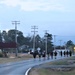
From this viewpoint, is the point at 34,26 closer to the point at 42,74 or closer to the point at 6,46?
the point at 6,46

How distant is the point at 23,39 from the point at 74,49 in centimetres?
4816

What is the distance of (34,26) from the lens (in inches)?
5369

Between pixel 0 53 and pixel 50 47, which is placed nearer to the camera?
pixel 0 53

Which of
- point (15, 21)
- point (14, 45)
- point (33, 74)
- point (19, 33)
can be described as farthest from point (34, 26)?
point (33, 74)

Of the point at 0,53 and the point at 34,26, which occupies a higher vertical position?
the point at 34,26

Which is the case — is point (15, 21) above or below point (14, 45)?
above

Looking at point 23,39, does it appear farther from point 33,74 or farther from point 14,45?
point 33,74

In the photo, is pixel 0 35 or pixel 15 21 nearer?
pixel 15 21

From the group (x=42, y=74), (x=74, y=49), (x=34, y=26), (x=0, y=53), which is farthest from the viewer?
(x=74, y=49)

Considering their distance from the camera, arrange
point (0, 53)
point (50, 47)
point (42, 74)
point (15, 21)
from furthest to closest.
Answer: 1. point (50, 47)
2. point (15, 21)
3. point (0, 53)
4. point (42, 74)

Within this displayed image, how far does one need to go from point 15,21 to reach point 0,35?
83548 millimetres

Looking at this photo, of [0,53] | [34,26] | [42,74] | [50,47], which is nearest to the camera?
[42,74]

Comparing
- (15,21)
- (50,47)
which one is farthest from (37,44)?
(15,21)

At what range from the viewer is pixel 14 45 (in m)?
89.5
